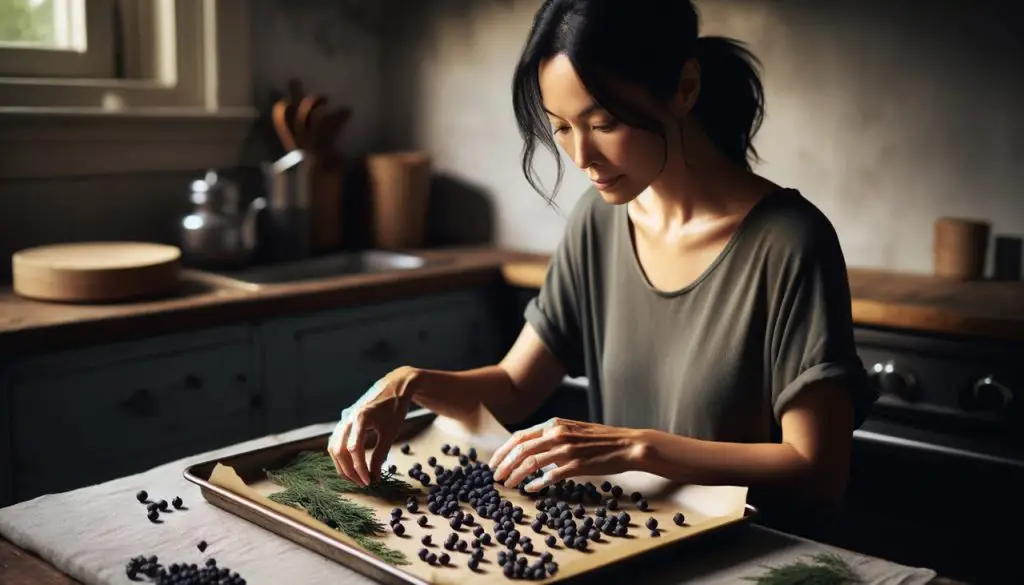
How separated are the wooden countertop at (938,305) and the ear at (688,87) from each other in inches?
29.8

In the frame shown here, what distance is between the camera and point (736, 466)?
1.32 metres

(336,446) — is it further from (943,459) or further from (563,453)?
(943,459)

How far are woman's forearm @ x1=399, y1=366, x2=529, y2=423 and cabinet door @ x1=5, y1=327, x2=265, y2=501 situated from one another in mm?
723

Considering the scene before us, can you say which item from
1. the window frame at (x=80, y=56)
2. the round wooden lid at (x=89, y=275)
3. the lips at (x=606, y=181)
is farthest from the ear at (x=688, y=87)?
the window frame at (x=80, y=56)

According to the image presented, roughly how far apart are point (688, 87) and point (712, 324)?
13.6 inches

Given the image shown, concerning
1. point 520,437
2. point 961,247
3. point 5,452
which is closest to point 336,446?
point 520,437

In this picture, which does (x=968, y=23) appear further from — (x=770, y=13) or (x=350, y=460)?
(x=350, y=460)

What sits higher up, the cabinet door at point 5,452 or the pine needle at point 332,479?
the pine needle at point 332,479

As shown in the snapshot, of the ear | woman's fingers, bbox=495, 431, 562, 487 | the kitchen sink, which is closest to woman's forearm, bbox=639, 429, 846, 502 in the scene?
woman's fingers, bbox=495, 431, 562, 487

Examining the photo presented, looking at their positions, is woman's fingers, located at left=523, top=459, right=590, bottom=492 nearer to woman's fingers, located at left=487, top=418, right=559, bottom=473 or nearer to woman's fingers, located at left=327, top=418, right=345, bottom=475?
woman's fingers, located at left=487, top=418, right=559, bottom=473

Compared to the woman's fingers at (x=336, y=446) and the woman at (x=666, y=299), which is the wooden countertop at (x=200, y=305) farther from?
the woman's fingers at (x=336, y=446)

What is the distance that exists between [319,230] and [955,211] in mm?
1611

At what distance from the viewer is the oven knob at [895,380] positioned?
2.04 metres

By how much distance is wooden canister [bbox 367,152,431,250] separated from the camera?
2979 mm
